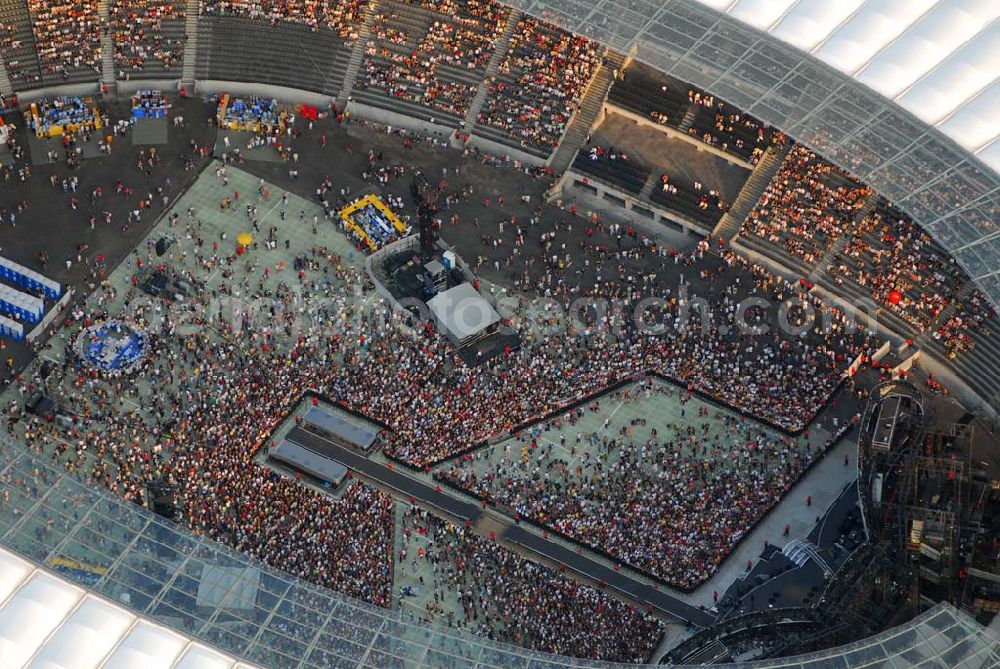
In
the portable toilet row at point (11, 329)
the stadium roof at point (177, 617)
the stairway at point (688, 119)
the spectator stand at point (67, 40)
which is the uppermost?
the stairway at point (688, 119)

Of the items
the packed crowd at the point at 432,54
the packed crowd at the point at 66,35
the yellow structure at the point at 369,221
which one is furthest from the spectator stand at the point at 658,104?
the packed crowd at the point at 66,35

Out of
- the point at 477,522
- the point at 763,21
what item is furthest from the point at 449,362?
the point at 763,21

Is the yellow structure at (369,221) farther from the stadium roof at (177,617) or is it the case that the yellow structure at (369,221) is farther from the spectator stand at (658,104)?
the stadium roof at (177,617)

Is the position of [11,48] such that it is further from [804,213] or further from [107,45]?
[804,213]

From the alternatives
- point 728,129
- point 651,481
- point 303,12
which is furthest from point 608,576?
point 303,12

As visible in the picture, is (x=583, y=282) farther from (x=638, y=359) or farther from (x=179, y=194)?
(x=179, y=194)

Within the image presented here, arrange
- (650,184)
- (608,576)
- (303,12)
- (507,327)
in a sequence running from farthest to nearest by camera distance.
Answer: (303,12) < (650,184) < (507,327) < (608,576)
